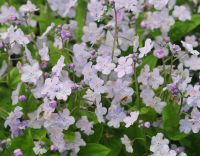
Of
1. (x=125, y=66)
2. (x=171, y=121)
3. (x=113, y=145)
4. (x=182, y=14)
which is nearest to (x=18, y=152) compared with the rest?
(x=113, y=145)

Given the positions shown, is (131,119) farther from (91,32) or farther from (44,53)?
(91,32)

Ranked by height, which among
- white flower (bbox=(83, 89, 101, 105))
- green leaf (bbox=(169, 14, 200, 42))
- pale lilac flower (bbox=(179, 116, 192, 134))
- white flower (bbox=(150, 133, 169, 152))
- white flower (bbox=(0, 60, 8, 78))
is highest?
green leaf (bbox=(169, 14, 200, 42))

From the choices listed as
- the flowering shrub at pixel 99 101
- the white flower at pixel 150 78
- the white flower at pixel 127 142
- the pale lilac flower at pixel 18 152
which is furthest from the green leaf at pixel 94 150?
the white flower at pixel 150 78

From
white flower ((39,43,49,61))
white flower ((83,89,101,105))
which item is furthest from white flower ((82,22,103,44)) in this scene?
white flower ((83,89,101,105))

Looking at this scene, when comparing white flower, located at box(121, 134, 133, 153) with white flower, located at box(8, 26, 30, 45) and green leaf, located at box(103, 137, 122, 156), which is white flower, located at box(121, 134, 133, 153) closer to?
green leaf, located at box(103, 137, 122, 156)

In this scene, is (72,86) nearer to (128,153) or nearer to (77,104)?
(77,104)

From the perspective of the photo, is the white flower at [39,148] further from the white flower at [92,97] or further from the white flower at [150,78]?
the white flower at [150,78]
